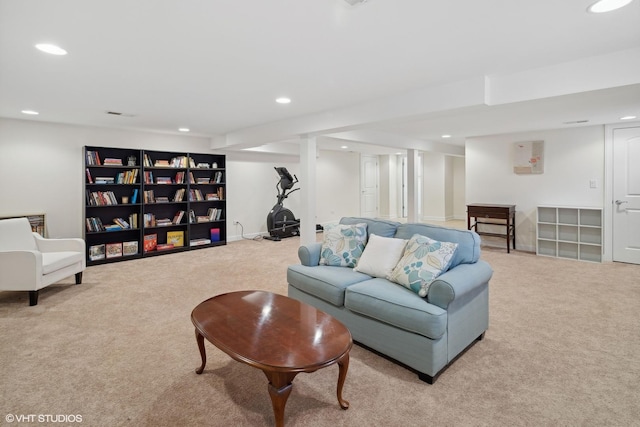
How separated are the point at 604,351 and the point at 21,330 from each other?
15.2 ft

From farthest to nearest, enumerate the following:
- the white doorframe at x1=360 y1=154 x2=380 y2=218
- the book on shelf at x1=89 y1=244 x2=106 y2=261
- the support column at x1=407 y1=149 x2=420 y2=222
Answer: the white doorframe at x1=360 y1=154 x2=380 y2=218 → the support column at x1=407 y1=149 x2=420 y2=222 → the book on shelf at x1=89 y1=244 x2=106 y2=261

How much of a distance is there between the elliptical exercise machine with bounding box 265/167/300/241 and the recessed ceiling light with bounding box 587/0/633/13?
19.5ft

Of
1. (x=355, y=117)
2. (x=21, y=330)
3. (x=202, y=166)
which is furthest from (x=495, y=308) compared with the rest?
(x=202, y=166)

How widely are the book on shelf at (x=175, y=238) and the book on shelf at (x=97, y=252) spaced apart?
3.47 feet

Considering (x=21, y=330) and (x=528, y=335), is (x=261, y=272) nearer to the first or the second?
(x=21, y=330)

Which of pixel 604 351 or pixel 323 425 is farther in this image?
pixel 604 351

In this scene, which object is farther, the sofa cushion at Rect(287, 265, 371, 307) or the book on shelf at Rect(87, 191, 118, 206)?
the book on shelf at Rect(87, 191, 118, 206)

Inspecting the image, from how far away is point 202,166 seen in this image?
6570 millimetres

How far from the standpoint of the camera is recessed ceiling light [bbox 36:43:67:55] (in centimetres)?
230

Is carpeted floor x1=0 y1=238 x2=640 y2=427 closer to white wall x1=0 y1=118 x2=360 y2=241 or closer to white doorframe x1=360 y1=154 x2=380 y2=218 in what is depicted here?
white wall x1=0 y1=118 x2=360 y2=241

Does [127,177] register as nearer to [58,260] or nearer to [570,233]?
[58,260]

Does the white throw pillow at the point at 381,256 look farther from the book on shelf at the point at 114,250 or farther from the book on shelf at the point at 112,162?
the book on shelf at the point at 112,162

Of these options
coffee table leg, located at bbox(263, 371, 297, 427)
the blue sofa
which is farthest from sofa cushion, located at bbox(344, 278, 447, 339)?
coffee table leg, located at bbox(263, 371, 297, 427)

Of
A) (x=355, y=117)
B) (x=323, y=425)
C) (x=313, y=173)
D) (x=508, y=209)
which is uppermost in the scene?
(x=355, y=117)
